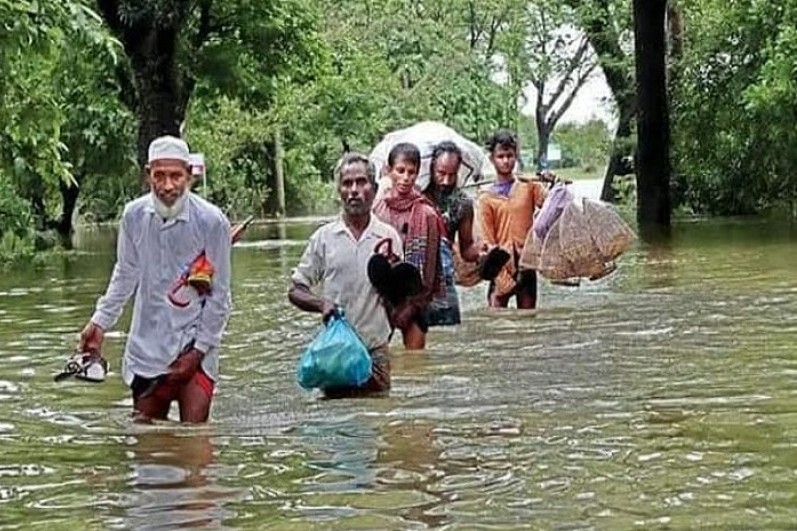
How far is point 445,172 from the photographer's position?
459 inches

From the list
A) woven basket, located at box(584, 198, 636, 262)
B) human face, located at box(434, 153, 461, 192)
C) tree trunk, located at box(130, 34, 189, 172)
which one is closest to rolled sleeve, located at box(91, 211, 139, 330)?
human face, located at box(434, 153, 461, 192)

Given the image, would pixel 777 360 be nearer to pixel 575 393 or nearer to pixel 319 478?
pixel 575 393

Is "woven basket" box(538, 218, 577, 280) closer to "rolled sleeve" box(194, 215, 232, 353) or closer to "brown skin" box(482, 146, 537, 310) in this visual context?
"brown skin" box(482, 146, 537, 310)

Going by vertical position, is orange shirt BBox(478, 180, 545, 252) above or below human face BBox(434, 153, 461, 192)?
below

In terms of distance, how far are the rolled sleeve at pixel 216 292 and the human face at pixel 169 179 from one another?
0.24 meters

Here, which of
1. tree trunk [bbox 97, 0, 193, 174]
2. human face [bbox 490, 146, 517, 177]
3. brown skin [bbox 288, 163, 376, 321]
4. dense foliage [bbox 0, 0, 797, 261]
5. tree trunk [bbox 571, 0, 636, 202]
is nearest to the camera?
brown skin [bbox 288, 163, 376, 321]

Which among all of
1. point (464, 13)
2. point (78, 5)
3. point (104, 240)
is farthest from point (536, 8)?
point (78, 5)

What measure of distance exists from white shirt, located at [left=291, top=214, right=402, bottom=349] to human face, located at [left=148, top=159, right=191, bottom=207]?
1.30 meters

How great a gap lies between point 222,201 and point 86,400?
167ft

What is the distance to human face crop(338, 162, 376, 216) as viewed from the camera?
28.4ft

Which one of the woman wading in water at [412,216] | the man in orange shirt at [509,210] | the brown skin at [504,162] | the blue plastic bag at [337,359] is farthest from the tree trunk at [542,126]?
the blue plastic bag at [337,359]

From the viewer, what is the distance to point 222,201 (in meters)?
60.3

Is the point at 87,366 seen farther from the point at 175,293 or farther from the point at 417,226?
the point at 417,226

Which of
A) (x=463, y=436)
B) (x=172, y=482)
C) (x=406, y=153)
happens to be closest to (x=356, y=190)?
(x=406, y=153)
